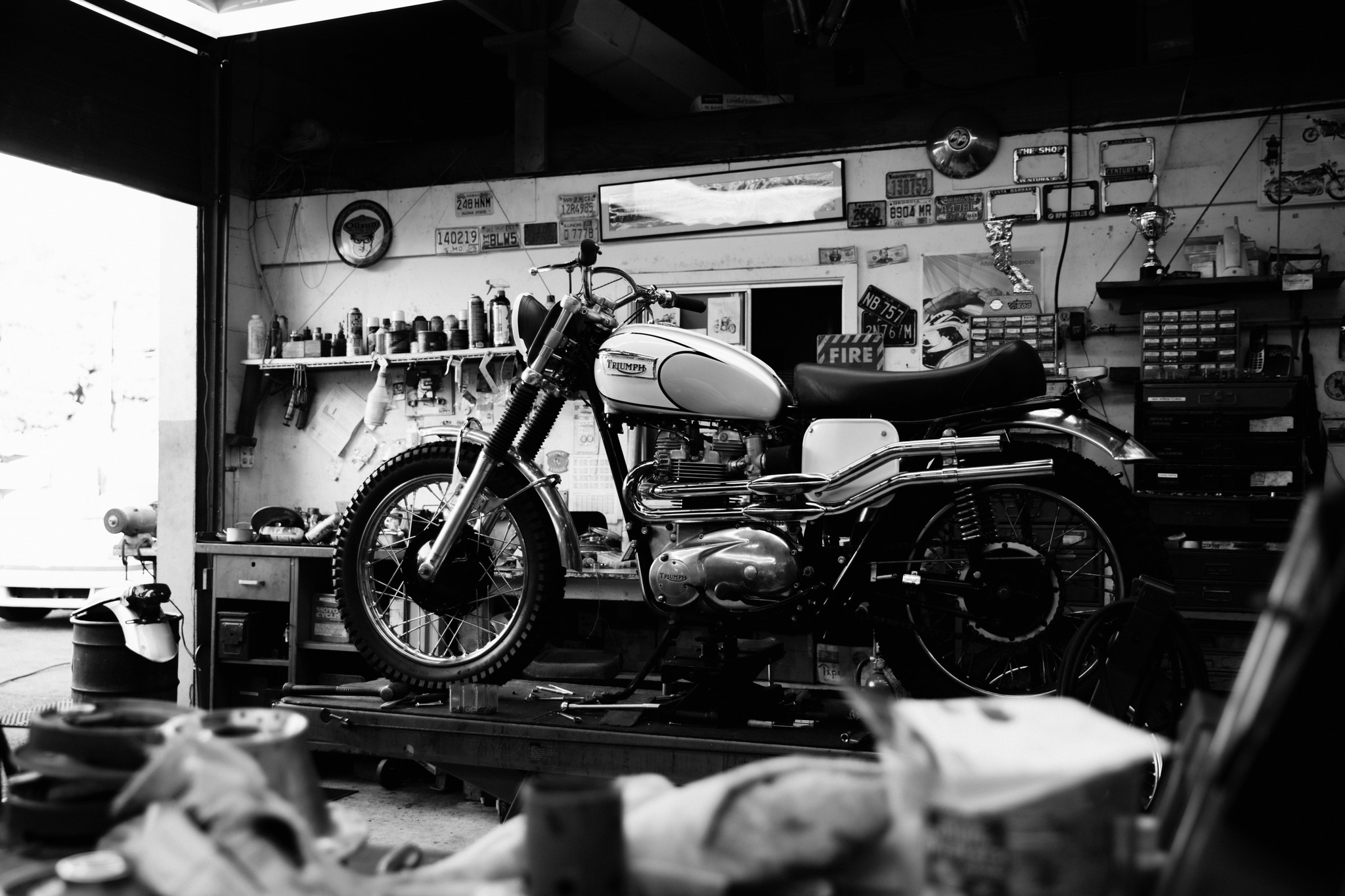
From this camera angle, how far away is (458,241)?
5160 mm

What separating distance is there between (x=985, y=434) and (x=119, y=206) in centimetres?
690

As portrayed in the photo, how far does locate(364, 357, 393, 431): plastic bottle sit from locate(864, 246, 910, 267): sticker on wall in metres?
2.26

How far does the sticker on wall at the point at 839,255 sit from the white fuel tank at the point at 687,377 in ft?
5.85

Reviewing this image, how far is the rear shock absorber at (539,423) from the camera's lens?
3211mm

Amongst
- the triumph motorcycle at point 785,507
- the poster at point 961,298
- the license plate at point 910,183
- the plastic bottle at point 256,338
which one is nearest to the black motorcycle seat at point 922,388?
the triumph motorcycle at point 785,507

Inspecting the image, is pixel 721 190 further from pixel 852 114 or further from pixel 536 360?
pixel 536 360

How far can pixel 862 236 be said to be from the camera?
4.57m

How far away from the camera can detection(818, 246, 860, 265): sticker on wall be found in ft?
15.0

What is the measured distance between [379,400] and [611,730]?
2844mm

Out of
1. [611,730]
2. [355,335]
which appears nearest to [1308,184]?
[611,730]

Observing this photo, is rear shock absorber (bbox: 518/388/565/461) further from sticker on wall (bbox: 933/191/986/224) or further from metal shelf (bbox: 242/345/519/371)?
sticker on wall (bbox: 933/191/986/224)

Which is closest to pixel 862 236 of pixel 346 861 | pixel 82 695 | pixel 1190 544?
pixel 1190 544

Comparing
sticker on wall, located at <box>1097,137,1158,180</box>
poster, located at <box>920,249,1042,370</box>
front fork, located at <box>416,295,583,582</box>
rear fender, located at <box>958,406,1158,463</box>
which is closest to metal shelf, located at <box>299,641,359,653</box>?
front fork, located at <box>416,295,583,582</box>

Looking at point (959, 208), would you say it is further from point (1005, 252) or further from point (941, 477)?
point (941, 477)
